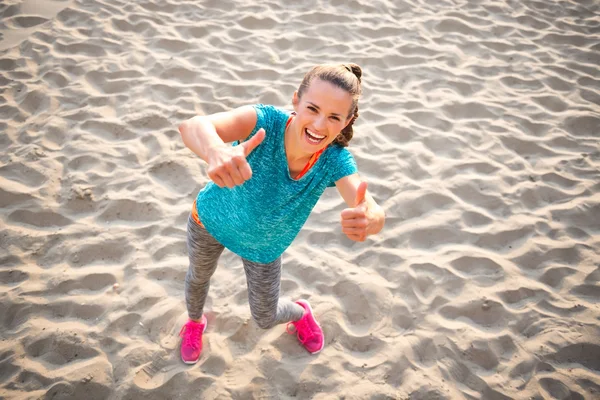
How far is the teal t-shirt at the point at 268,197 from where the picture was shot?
5.81ft

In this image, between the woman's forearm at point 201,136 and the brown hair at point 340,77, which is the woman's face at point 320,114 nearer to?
the brown hair at point 340,77

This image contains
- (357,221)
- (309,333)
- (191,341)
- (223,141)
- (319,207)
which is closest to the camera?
(357,221)

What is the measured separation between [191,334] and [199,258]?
71 centimetres

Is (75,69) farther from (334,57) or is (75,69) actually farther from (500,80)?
(500,80)

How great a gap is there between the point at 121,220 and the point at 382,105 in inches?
108

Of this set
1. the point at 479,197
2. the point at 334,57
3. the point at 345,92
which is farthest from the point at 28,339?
the point at 334,57

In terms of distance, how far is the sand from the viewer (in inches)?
101

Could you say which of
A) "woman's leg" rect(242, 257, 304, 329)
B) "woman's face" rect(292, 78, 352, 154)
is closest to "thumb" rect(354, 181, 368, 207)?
"woman's face" rect(292, 78, 352, 154)

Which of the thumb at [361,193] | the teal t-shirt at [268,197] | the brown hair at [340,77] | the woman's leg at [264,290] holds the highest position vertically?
the brown hair at [340,77]

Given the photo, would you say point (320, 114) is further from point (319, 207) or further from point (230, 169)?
point (319, 207)

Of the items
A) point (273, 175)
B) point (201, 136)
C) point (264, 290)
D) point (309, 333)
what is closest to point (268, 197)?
point (273, 175)

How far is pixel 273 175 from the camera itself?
1.78 metres

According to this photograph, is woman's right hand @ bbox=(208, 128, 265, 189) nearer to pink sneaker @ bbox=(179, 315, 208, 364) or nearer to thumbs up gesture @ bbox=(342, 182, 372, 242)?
thumbs up gesture @ bbox=(342, 182, 372, 242)

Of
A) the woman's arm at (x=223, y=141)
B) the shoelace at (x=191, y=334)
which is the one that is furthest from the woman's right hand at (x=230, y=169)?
the shoelace at (x=191, y=334)
